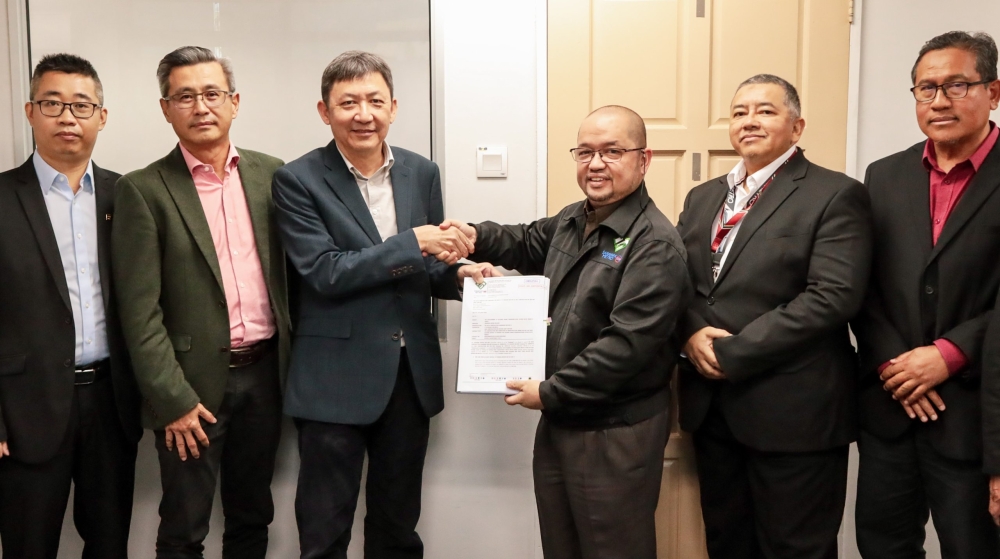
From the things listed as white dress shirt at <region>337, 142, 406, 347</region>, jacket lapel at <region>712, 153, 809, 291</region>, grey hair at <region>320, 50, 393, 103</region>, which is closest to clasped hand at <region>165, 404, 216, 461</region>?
white dress shirt at <region>337, 142, 406, 347</region>

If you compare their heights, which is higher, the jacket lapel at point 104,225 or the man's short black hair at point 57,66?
the man's short black hair at point 57,66

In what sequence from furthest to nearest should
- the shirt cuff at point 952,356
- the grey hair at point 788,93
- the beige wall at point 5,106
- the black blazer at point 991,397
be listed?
the beige wall at point 5,106 < the grey hair at point 788,93 < the shirt cuff at point 952,356 < the black blazer at point 991,397

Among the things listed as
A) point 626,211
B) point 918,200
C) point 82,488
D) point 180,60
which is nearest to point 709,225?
point 626,211

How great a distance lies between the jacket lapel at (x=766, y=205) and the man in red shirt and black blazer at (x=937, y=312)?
266 millimetres

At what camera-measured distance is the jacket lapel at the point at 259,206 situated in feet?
7.66

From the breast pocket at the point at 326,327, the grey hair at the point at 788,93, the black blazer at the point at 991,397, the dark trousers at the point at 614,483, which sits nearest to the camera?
the black blazer at the point at 991,397

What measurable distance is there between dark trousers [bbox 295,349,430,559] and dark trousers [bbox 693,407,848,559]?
0.96m

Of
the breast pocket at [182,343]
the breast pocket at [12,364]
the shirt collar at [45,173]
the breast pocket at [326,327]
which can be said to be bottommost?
the breast pocket at [12,364]

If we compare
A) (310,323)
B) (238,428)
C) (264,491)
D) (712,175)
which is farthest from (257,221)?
(712,175)

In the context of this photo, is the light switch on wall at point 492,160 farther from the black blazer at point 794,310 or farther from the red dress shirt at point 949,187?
the red dress shirt at point 949,187

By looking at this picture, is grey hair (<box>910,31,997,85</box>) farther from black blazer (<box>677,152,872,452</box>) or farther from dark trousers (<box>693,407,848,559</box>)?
dark trousers (<box>693,407,848,559</box>)

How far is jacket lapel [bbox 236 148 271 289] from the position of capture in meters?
2.33

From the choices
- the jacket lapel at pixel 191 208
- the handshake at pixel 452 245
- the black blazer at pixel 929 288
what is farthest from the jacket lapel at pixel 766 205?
the jacket lapel at pixel 191 208

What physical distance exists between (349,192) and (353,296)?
331 millimetres
